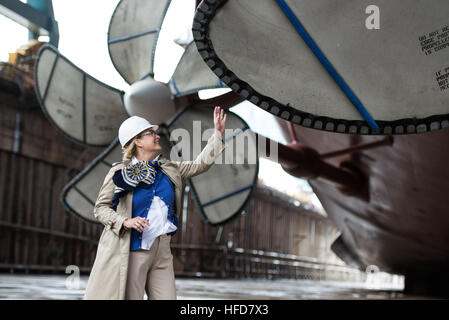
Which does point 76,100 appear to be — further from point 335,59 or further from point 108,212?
point 108,212

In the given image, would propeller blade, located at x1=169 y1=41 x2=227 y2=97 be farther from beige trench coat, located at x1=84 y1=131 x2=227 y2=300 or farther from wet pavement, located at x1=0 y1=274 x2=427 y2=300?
beige trench coat, located at x1=84 y1=131 x2=227 y2=300

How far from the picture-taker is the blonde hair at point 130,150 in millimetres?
2955

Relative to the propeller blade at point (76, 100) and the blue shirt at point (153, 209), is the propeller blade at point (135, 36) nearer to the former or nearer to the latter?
the propeller blade at point (76, 100)

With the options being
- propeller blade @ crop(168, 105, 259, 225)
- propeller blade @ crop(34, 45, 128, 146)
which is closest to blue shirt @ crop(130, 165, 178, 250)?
propeller blade @ crop(168, 105, 259, 225)

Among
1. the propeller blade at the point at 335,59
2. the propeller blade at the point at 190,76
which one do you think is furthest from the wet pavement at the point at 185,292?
the propeller blade at the point at 335,59

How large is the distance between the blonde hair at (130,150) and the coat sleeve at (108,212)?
0.37 feet

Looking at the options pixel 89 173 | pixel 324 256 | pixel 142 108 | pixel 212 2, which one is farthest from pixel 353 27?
pixel 324 256

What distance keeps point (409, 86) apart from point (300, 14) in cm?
90

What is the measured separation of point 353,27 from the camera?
3.52m

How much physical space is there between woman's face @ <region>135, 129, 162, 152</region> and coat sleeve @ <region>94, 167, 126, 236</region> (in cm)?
20

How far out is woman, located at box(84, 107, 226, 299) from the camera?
2660 mm

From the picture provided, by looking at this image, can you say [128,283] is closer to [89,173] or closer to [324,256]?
[89,173]

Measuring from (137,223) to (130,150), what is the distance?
536mm

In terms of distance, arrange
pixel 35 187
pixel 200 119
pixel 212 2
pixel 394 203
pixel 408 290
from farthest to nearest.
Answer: pixel 35 187
pixel 408 290
pixel 394 203
pixel 200 119
pixel 212 2
